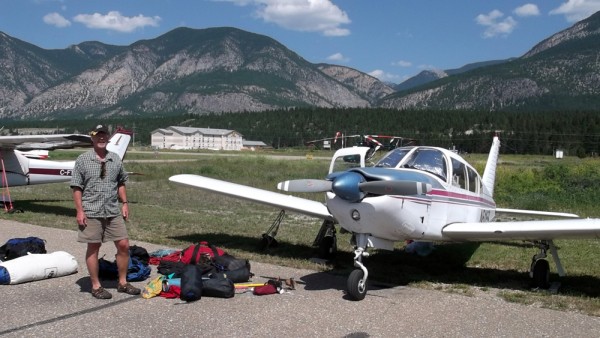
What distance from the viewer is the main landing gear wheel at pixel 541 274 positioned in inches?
323

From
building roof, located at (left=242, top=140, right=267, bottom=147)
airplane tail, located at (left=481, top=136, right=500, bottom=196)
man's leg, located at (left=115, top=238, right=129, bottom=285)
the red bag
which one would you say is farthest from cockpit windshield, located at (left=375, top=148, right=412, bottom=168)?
building roof, located at (left=242, top=140, right=267, bottom=147)

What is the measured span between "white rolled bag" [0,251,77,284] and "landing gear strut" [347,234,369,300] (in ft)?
13.5

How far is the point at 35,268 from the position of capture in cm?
746

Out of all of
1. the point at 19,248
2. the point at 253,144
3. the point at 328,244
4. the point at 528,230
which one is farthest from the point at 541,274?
the point at 253,144

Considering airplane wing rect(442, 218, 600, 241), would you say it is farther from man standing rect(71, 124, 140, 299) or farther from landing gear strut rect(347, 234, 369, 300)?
man standing rect(71, 124, 140, 299)

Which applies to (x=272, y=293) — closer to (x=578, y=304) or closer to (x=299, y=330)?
(x=299, y=330)

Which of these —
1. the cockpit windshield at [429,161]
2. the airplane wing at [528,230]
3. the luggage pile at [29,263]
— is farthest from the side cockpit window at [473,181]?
the luggage pile at [29,263]

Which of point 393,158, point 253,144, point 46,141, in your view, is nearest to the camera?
point 393,158

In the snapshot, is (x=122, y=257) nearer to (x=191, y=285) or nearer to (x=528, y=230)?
(x=191, y=285)

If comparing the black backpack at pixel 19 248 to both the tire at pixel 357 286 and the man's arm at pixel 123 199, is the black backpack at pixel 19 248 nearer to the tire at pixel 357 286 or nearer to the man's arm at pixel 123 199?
the man's arm at pixel 123 199

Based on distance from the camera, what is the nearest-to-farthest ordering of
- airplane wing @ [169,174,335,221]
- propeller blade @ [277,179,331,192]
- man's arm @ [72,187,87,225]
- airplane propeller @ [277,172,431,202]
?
man's arm @ [72,187,87,225] → airplane propeller @ [277,172,431,202] → propeller blade @ [277,179,331,192] → airplane wing @ [169,174,335,221]

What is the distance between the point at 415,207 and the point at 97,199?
13.8 feet

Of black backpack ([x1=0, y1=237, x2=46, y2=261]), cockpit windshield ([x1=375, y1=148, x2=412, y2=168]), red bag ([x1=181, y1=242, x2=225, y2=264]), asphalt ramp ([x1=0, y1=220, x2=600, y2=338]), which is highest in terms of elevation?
cockpit windshield ([x1=375, y1=148, x2=412, y2=168])

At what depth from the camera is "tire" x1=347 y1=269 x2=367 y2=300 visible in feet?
23.3
